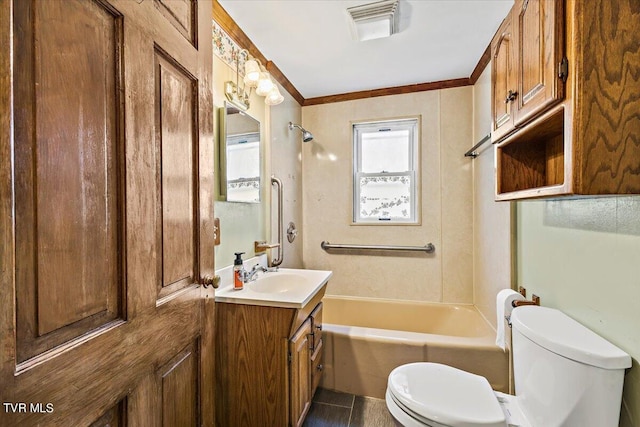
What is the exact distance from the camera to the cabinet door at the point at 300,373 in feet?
4.45

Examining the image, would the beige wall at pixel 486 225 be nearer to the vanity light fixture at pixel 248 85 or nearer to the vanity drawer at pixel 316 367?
the vanity drawer at pixel 316 367

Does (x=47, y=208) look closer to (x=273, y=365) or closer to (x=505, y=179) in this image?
(x=273, y=365)

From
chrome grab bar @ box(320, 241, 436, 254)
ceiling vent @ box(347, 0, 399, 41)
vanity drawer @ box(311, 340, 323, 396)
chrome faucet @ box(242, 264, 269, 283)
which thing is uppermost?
ceiling vent @ box(347, 0, 399, 41)

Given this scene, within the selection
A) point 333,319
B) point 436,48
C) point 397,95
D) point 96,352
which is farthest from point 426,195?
point 96,352

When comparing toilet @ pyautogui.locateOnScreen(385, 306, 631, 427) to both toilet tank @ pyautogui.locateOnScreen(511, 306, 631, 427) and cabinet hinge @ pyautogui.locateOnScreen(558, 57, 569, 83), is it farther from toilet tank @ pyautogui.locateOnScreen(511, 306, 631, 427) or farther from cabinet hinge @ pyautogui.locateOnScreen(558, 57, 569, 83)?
cabinet hinge @ pyautogui.locateOnScreen(558, 57, 569, 83)

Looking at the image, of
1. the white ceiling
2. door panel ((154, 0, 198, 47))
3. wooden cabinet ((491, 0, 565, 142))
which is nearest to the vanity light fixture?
the white ceiling

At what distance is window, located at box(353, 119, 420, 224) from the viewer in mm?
2707

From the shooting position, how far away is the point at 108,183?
2.05 feet

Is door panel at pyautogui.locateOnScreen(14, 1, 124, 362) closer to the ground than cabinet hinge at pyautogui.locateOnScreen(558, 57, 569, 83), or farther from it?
closer to the ground

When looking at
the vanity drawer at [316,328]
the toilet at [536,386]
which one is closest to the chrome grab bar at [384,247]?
the vanity drawer at [316,328]

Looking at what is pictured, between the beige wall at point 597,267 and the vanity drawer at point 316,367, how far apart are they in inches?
48.4

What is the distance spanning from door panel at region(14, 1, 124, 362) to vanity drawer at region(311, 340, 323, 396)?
4.26 ft

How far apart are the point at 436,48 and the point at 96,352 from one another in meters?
2.38

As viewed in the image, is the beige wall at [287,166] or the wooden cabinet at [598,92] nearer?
the wooden cabinet at [598,92]
